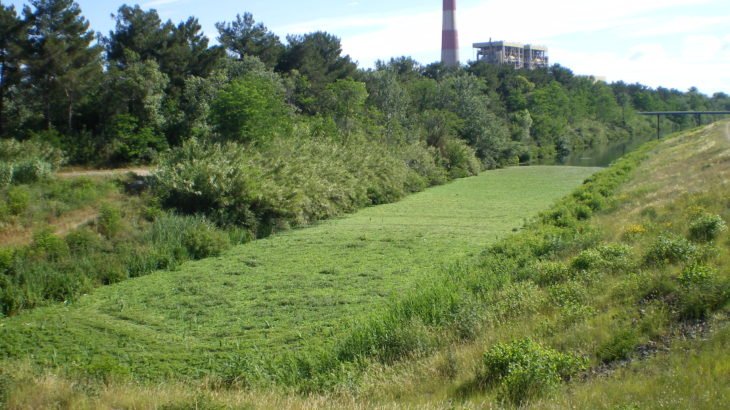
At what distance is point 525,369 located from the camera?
7.68m

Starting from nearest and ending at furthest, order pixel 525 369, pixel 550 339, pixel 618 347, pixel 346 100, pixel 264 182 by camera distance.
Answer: pixel 525 369
pixel 618 347
pixel 550 339
pixel 264 182
pixel 346 100

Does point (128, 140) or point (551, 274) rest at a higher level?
point (128, 140)

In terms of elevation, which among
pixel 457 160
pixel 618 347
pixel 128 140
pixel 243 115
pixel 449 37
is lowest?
pixel 618 347

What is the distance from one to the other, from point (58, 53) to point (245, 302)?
18578 millimetres

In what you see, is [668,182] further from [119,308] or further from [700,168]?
A: [119,308]

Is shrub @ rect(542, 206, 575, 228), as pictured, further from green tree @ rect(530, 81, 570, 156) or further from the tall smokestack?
the tall smokestack

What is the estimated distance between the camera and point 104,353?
1203cm

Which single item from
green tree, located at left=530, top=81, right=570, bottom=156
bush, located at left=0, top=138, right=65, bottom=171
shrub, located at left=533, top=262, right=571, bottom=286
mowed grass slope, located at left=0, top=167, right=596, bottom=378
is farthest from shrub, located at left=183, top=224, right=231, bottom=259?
green tree, located at left=530, top=81, right=570, bottom=156

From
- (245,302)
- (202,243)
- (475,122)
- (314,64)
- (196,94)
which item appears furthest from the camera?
(475,122)

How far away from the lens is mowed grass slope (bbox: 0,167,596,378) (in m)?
11.9

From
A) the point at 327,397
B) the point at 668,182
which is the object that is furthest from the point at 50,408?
the point at 668,182

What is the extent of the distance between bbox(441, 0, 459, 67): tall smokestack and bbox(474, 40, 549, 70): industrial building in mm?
44780

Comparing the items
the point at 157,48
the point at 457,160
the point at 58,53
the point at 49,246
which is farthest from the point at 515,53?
the point at 49,246

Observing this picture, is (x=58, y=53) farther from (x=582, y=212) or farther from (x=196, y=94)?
(x=582, y=212)
